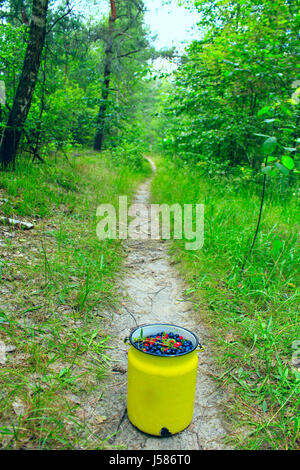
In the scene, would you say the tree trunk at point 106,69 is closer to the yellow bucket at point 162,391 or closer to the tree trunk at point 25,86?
the tree trunk at point 25,86

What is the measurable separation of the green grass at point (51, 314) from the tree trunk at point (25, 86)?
39 centimetres

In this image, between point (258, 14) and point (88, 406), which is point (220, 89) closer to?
point (258, 14)

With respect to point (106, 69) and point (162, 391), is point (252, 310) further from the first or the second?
point (106, 69)

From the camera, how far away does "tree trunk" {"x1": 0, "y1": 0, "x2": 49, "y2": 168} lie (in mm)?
4672

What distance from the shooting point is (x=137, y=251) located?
434 cm

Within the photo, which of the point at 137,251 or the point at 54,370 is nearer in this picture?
the point at 54,370

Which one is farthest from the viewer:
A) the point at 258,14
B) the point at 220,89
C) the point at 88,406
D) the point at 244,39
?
the point at 220,89

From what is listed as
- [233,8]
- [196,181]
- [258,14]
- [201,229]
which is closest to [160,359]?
[201,229]

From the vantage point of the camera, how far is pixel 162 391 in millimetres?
1598

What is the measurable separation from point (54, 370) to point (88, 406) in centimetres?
33

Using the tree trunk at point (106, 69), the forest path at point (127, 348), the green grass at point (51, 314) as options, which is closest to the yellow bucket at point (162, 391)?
the forest path at point (127, 348)

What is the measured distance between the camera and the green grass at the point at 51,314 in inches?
61.1

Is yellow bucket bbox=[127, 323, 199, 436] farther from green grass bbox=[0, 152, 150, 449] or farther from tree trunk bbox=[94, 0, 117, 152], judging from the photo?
tree trunk bbox=[94, 0, 117, 152]
